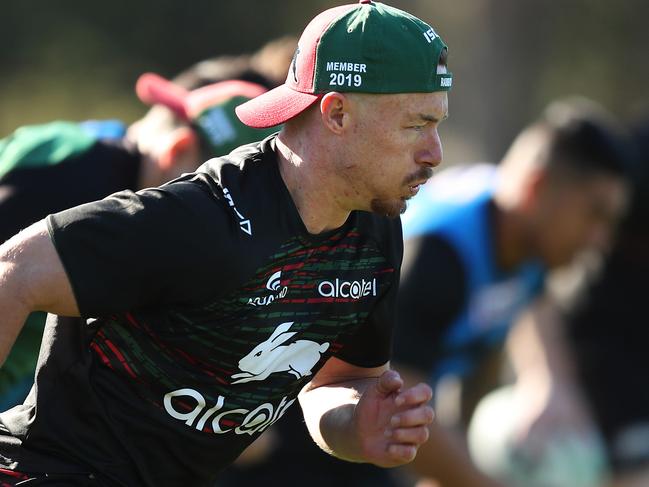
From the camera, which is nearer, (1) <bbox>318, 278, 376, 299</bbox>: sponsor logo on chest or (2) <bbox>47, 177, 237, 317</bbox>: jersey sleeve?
(2) <bbox>47, 177, 237, 317</bbox>: jersey sleeve

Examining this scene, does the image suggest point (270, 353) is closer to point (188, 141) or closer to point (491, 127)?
point (188, 141)

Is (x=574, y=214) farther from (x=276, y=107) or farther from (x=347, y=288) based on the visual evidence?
(x=276, y=107)

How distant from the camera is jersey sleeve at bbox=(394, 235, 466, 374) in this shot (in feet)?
18.5

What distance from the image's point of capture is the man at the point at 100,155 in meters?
4.32

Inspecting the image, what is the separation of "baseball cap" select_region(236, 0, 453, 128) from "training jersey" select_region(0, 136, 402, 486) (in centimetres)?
22

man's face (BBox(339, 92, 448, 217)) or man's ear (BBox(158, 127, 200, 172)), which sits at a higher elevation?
man's face (BBox(339, 92, 448, 217))

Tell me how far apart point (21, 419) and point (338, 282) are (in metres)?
0.92

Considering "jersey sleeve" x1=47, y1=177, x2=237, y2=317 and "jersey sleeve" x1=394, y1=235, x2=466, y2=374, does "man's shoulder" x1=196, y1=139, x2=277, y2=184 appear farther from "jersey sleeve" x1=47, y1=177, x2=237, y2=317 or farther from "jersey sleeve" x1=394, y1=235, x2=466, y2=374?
"jersey sleeve" x1=394, y1=235, x2=466, y2=374

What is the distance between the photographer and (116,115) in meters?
17.0

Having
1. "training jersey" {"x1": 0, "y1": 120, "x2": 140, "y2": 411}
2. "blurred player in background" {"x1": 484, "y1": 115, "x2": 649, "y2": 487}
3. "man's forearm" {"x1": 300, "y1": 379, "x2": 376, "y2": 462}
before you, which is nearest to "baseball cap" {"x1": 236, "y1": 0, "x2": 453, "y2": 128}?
"man's forearm" {"x1": 300, "y1": 379, "x2": 376, "y2": 462}

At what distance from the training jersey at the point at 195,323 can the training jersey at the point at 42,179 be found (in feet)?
3.00

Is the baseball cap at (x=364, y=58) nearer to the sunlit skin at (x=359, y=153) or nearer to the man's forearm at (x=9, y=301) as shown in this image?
the sunlit skin at (x=359, y=153)

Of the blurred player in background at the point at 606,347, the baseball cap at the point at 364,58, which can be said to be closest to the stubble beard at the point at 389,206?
the baseball cap at the point at 364,58

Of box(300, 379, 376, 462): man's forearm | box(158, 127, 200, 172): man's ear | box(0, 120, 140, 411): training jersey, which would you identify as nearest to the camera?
box(300, 379, 376, 462): man's forearm
